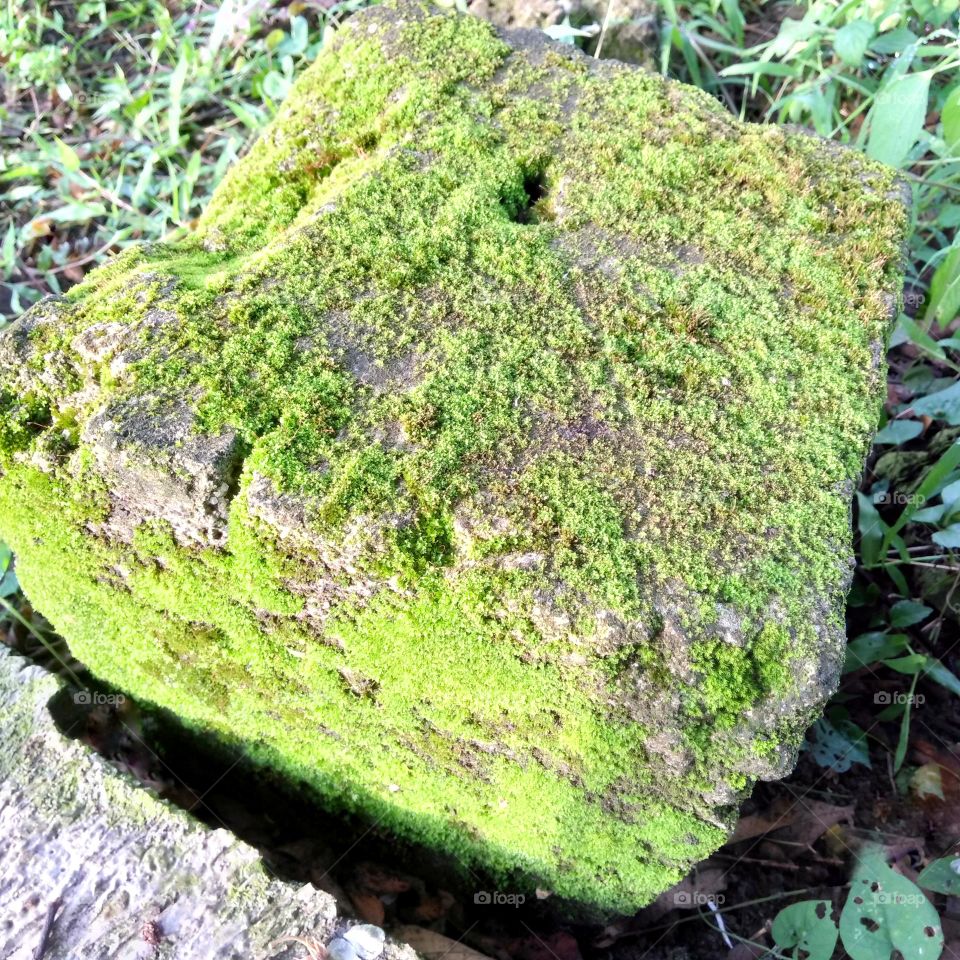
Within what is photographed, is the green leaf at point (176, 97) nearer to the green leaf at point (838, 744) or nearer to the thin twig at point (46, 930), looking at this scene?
the thin twig at point (46, 930)

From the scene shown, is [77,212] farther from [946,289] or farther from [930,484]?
[930,484]

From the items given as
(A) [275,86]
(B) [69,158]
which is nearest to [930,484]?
(A) [275,86]

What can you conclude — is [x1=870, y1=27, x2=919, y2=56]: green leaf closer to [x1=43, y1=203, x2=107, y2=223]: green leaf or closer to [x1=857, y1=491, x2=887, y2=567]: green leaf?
[x1=857, y1=491, x2=887, y2=567]: green leaf

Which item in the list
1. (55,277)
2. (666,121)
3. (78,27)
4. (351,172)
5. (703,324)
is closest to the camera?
(703,324)

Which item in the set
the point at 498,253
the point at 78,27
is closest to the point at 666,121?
the point at 498,253

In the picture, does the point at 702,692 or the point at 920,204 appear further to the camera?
the point at 920,204

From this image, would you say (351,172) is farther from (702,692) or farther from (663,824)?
(663,824)
